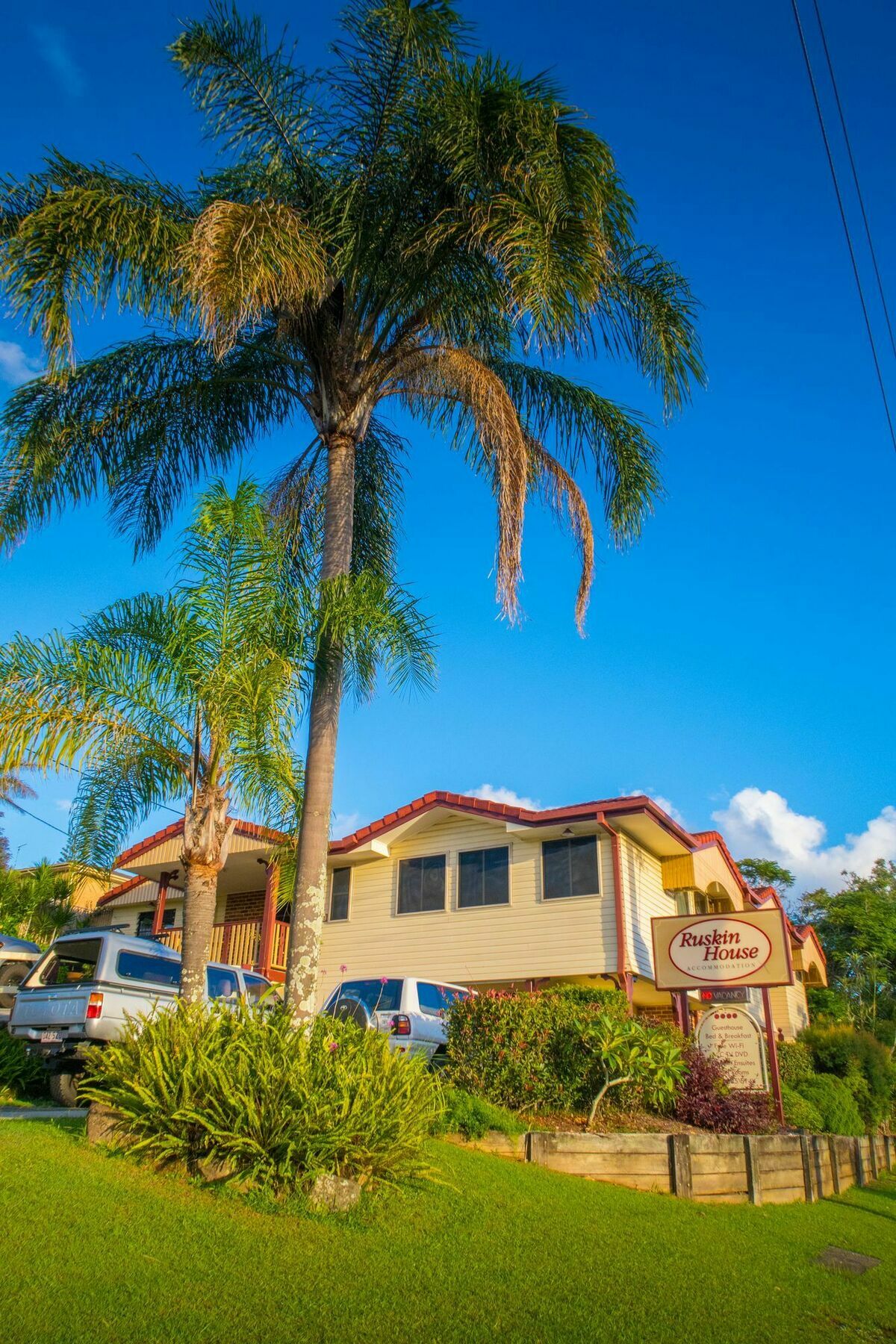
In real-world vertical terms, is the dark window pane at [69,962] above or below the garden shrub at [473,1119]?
above

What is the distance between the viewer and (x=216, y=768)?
10125mm

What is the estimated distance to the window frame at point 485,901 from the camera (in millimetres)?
20734

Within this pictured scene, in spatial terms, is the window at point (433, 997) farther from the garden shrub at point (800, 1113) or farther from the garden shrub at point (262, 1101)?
the garden shrub at point (262, 1101)

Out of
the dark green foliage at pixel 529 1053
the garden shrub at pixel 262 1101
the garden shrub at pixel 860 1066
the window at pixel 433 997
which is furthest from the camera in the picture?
the garden shrub at pixel 860 1066

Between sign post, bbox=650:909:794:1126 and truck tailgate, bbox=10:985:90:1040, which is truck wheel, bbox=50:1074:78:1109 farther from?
sign post, bbox=650:909:794:1126

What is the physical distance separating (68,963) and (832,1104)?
12.7 metres

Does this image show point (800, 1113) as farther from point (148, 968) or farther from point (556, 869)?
point (148, 968)

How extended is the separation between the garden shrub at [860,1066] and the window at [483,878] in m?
7.86

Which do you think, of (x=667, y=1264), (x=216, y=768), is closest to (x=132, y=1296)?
(x=667, y=1264)

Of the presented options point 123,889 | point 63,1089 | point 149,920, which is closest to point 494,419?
point 63,1089

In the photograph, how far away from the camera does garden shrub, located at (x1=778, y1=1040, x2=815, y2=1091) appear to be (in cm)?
1833

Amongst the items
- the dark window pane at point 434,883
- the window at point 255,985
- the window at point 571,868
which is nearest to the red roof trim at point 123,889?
the dark window pane at point 434,883

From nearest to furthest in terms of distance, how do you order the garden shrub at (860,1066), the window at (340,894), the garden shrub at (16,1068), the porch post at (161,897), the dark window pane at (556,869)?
the garden shrub at (16,1068) → the dark window pane at (556,869) → the garden shrub at (860,1066) → the window at (340,894) → the porch post at (161,897)

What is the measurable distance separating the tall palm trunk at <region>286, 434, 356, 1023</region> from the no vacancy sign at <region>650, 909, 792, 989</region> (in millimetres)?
7290
